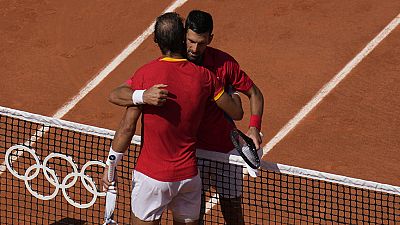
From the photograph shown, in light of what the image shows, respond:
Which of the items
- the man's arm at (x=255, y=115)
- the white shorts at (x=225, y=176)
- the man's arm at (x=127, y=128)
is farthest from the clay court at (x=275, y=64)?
the man's arm at (x=127, y=128)

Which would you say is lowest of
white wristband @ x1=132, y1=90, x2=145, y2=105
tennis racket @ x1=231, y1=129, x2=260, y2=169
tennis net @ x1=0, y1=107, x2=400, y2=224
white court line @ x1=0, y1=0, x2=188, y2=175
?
tennis net @ x1=0, y1=107, x2=400, y2=224

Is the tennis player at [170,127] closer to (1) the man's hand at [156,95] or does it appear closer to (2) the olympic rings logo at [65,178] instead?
(1) the man's hand at [156,95]

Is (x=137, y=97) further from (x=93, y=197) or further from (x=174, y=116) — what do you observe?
(x=93, y=197)

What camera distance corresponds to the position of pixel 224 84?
1023 cm

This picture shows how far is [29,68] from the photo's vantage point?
1686cm

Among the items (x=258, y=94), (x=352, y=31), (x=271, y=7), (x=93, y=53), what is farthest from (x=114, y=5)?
(x=258, y=94)

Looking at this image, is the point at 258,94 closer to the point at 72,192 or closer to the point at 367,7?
the point at 72,192

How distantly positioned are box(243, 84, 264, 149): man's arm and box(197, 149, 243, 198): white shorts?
546mm

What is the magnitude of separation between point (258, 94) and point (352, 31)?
7139 mm

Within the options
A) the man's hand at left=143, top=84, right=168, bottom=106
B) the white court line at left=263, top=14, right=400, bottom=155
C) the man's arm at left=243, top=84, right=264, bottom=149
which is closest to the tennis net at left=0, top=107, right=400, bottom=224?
the white court line at left=263, top=14, right=400, bottom=155

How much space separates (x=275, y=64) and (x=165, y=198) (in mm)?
7163

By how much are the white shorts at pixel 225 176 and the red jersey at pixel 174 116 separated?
3.40 ft

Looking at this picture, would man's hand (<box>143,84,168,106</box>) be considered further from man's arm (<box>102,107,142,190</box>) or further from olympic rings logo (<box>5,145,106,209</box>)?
olympic rings logo (<box>5,145,106,209</box>)

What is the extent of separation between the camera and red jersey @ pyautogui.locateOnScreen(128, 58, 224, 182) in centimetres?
923
